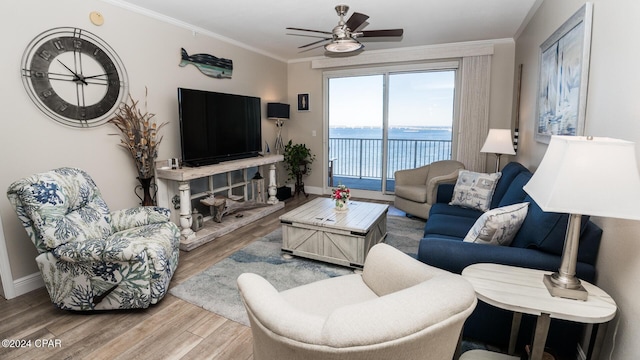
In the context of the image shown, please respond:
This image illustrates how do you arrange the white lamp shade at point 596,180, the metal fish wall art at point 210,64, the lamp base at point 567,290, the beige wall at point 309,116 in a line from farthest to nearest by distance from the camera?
the beige wall at point 309,116 < the metal fish wall art at point 210,64 < the lamp base at point 567,290 < the white lamp shade at point 596,180

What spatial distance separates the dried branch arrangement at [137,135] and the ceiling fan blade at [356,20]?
223cm

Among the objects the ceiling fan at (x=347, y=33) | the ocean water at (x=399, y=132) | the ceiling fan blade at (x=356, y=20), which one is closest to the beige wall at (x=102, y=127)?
the ceiling fan at (x=347, y=33)

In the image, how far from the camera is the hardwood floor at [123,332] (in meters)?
1.91

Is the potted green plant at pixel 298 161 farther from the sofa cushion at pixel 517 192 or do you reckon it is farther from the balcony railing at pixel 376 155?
the sofa cushion at pixel 517 192

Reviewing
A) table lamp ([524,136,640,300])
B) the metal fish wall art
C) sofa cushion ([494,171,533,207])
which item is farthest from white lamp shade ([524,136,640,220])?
the metal fish wall art

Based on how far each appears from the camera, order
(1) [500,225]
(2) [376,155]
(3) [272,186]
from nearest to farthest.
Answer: (1) [500,225], (3) [272,186], (2) [376,155]

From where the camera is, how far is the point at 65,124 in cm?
283

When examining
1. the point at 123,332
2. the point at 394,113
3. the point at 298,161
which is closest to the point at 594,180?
the point at 123,332

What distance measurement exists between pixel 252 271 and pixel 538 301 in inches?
A: 86.6

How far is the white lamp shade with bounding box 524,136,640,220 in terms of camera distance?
46.7 inches

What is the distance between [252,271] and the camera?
9.58 feet

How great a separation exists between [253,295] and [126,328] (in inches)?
62.7

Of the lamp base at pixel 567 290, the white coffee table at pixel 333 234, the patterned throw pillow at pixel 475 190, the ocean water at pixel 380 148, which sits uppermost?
the ocean water at pixel 380 148

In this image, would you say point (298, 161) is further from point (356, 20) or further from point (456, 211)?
point (356, 20)
